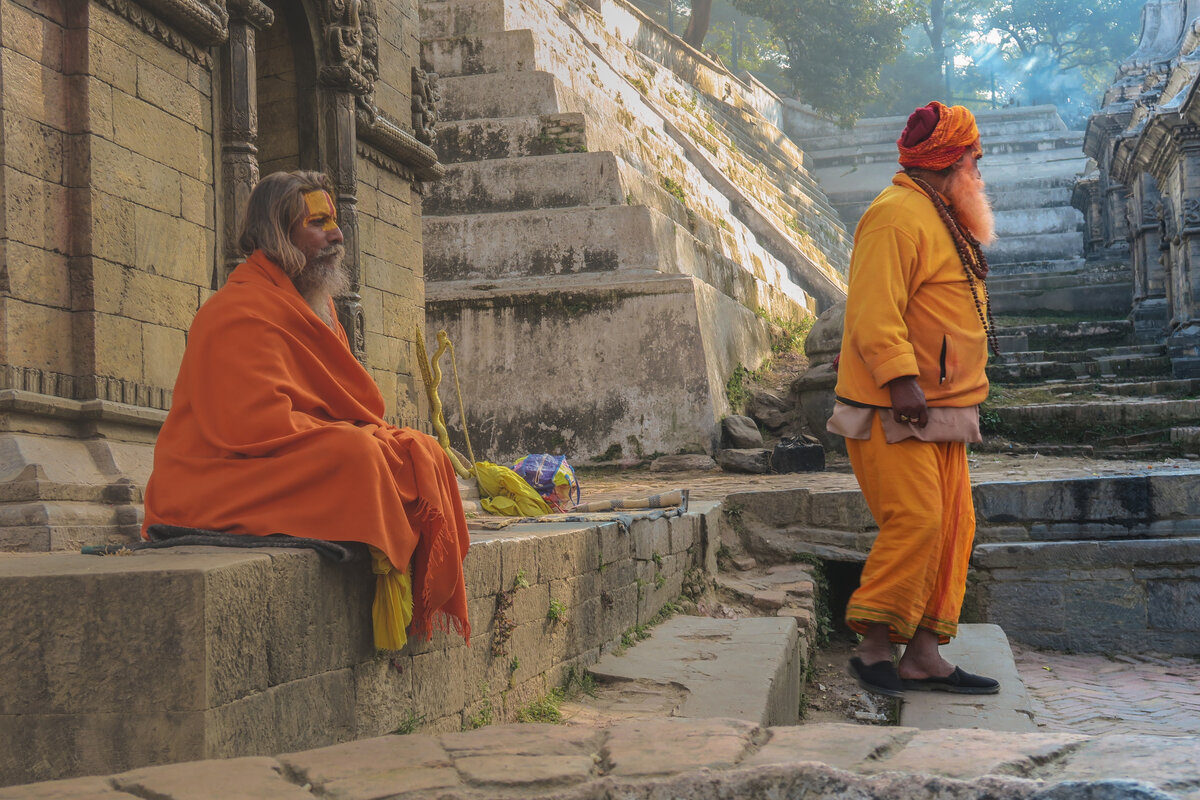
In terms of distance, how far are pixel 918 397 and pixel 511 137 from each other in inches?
343

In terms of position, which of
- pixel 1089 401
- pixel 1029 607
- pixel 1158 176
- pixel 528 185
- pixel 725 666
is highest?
pixel 1158 176

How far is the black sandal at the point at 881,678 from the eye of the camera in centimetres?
441

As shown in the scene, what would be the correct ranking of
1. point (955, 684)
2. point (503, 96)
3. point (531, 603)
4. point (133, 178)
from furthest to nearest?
point (503, 96) < point (133, 178) < point (955, 684) < point (531, 603)

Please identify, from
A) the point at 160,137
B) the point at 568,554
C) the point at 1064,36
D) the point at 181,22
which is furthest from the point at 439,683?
the point at 1064,36

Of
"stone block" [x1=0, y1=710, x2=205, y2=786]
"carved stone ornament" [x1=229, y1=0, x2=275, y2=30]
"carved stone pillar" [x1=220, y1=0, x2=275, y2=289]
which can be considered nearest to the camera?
"stone block" [x1=0, y1=710, x2=205, y2=786]

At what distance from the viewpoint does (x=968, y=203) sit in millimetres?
4738

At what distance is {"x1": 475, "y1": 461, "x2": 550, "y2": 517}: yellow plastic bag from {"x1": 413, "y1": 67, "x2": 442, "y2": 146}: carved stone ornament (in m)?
3.26

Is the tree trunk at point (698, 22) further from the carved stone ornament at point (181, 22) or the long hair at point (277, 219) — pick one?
the long hair at point (277, 219)

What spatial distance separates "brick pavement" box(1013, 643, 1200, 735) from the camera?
5195 millimetres

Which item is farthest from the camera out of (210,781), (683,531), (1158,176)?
(1158,176)

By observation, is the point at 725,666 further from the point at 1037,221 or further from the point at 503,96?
the point at 1037,221

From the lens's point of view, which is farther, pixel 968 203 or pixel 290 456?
pixel 968 203

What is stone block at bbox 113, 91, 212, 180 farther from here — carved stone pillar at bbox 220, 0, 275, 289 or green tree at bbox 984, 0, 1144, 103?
green tree at bbox 984, 0, 1144, 103

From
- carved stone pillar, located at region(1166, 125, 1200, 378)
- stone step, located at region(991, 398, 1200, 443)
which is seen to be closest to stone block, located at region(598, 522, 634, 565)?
stone step, located at region(991, 398, 1200, 443)
